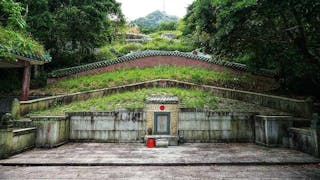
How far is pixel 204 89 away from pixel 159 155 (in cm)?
817

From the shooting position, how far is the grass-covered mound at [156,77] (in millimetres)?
17750

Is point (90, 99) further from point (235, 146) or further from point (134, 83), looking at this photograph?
point (235, 146)

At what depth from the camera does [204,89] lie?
1619 centimetres

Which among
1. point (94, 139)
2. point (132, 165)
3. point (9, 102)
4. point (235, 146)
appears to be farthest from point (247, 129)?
point (9, 102)

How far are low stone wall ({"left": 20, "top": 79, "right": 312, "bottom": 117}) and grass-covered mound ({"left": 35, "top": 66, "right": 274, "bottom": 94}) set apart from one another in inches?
65.3

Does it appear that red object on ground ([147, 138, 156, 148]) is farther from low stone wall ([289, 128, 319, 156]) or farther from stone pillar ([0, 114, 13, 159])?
low stone wall ([289, 128, 319, 156])

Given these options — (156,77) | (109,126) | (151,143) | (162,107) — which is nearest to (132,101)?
(109,126)

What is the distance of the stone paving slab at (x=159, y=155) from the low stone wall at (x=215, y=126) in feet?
2.77

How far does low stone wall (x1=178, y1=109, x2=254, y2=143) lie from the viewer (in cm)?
1183

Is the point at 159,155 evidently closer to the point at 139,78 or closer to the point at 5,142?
the point at 5,142

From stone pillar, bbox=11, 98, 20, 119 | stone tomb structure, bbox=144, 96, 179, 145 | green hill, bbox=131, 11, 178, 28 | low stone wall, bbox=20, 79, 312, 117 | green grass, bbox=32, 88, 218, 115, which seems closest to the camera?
stone tomb structure, bbox=144, 96, 179, 145

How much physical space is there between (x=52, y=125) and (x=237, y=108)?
933 cm

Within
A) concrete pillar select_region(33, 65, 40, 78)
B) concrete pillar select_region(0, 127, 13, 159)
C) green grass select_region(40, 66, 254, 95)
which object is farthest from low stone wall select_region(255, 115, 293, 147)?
concrete pillar select_region(33, 65, 40, 78)

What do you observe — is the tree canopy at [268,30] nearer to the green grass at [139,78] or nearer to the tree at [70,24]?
the green grass at [139,78]
